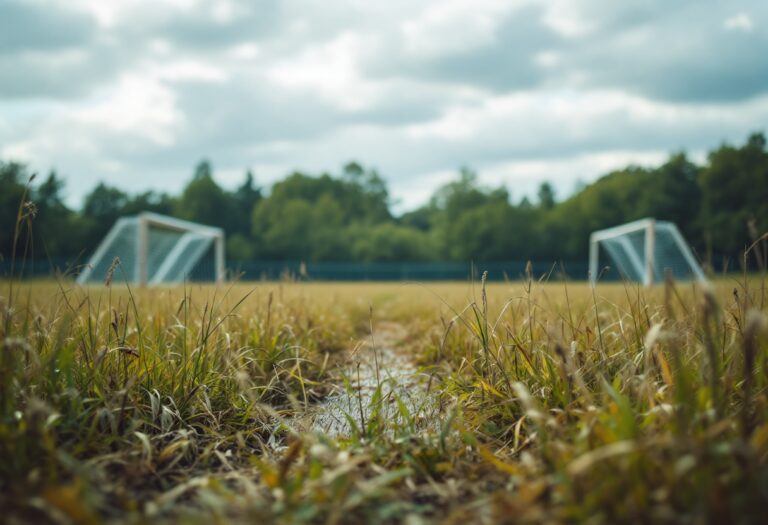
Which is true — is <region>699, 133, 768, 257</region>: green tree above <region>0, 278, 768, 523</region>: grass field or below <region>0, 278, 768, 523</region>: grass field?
above

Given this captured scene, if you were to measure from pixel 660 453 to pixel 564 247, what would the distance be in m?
37.8

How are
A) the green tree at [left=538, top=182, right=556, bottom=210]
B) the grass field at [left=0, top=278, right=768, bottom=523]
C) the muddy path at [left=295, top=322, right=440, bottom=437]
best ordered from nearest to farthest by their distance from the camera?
the grass field at [left=0, top=278, right=768, bottom=523] → the muddy path at [left=295, top=322, right=440, bottom=437] → the green tree at [left=538, top=182, right=556, bottom=210]

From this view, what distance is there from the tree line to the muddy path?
23.7 meters

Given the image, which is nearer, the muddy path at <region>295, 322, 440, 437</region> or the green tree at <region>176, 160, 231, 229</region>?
the muddy path at <region>295, 322, 440, 437</region>

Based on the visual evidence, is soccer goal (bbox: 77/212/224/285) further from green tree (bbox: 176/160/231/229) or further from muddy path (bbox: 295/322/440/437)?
green tree (bbox: 176/160/231/229)

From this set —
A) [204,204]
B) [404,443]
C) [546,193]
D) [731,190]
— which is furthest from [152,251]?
[546,193]

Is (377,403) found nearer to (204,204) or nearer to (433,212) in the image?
(204,204)

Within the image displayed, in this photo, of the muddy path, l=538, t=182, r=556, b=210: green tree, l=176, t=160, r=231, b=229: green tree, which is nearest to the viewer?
the muddy path

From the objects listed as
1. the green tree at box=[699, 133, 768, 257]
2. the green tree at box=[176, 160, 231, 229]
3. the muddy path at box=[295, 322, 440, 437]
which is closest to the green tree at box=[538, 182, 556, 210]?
the green tree at box=[699, 133, 768, 257]

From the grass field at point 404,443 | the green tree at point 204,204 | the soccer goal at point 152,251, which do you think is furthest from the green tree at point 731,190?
the green tree at point 204,204

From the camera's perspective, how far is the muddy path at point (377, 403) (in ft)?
5.40

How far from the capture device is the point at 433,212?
52188mm

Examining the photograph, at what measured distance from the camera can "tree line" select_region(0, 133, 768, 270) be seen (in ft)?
88.2

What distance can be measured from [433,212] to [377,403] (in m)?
51.1
